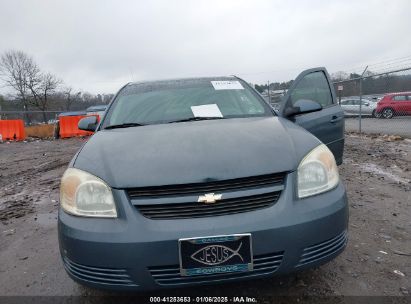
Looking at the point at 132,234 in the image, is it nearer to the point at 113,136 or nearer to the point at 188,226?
the point at 188,226

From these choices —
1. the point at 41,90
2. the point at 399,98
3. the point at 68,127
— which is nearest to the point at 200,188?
the point at 68,127

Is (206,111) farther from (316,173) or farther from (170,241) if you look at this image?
(170,241)

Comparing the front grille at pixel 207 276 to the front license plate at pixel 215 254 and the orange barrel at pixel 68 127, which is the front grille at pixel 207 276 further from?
the orange barrel at pixel 68 127

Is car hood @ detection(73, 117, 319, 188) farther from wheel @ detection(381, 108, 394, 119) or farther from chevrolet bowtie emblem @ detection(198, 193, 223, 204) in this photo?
wheel @ detection(381, 108, 394, 119)

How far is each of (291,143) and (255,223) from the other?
2.10ft

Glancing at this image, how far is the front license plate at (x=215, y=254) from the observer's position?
1.72 m

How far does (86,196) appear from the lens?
6.39 ft

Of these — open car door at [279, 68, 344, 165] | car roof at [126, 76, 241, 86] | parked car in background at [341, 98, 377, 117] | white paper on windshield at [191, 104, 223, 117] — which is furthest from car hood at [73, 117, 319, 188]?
parked car in background at [341, 98, 377, 117]

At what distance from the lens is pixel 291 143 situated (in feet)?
7.11

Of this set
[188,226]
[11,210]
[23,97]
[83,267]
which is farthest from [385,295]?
[23,97]

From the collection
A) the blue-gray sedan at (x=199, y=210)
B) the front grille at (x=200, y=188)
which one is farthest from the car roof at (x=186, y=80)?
the front grille at (x=200, y=188)

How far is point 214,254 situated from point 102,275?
61cm

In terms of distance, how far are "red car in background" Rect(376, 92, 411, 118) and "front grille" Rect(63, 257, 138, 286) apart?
18.8m

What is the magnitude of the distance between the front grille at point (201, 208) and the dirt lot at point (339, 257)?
1.93 ft
